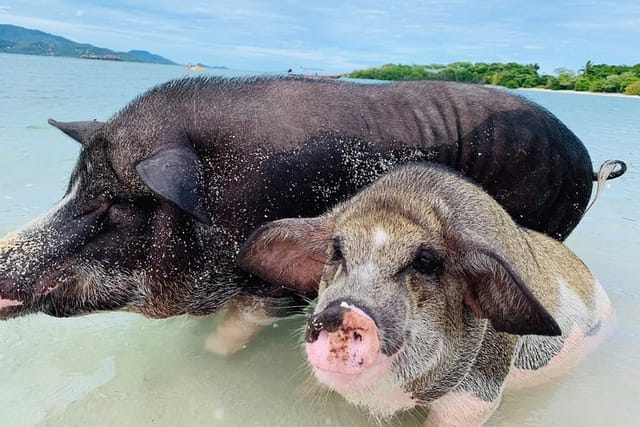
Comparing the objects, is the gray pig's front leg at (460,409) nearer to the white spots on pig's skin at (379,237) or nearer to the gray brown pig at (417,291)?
the gray brown pig at (417,291)

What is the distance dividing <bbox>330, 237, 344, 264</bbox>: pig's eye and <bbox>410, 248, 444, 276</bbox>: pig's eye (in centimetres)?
33

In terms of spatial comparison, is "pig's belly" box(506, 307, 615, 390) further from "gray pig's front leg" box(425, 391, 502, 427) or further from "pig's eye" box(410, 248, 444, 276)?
"pig's eye" box(410, 248, 444, 276)

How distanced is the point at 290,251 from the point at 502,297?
108cm

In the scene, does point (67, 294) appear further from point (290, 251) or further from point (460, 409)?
point (460, 409)

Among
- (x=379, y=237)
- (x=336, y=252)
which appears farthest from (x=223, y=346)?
(x=379, y=237)

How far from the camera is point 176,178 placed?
3.44 m

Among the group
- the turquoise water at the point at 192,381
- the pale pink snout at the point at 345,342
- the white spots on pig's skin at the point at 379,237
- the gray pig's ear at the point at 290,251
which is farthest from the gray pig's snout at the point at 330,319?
the turquoise water at the point at 192,381

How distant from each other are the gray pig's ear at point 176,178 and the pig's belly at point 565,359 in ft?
6.43

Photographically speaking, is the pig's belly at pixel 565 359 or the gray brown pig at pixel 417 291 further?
the pig's belly at pixel 565 359

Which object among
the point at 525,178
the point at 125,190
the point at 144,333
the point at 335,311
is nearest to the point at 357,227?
the point at 335,311

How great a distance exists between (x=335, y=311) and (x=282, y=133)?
189 cm

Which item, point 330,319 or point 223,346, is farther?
point 223,346

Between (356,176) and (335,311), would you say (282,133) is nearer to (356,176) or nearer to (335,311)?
(356,176)

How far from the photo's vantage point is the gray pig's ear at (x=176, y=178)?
3.34 metres
